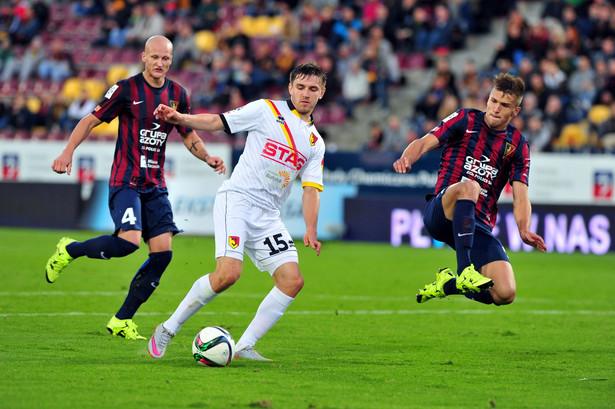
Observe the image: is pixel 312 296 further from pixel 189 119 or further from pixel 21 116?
pixel 21 116

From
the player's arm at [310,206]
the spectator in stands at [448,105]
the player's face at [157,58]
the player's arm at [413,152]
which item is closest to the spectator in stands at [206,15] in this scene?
the spectator in stands at [448,105]

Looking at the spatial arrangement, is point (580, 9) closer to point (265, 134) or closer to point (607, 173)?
point (607, 173)

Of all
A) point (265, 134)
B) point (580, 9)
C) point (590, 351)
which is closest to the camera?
point (265, 134)

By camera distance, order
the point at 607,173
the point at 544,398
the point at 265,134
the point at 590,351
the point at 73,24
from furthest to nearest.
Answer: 1. the point at 73,24
2. the point at 607,173
3. the point at 590,351
4. the point at 265,134
5. the point at 544,398

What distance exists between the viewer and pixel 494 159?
8.26 m

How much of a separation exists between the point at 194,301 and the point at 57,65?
21.7m

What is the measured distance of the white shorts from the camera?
7227 mm

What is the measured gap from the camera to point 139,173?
27.2ft

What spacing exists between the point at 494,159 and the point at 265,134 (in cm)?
209

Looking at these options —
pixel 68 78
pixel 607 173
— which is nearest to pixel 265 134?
pixel 607 173

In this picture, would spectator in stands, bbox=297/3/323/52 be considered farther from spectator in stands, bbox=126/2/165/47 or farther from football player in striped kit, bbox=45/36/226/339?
football player in striped kit, bbox=45/36/226/339

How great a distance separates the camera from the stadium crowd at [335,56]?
21.0 m

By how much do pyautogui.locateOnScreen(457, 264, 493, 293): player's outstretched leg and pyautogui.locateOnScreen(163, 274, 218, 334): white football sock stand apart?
1.85 metres

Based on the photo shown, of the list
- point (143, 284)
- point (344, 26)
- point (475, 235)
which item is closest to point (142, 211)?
point (143, 284)
